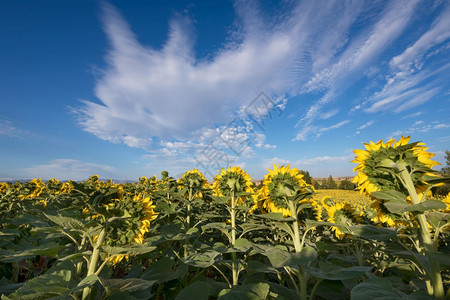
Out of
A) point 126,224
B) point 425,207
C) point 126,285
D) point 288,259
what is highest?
point 425,207

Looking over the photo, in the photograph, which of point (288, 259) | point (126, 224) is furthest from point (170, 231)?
point (288, 259)

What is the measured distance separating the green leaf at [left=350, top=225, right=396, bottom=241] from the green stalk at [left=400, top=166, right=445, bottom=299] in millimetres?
228

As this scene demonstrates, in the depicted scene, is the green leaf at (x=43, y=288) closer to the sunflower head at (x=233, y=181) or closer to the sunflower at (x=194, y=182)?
the sunflower head at (x=233, y=181)

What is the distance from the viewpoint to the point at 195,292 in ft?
6.11

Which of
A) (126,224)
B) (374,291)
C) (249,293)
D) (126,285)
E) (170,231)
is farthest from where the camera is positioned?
(170,231)

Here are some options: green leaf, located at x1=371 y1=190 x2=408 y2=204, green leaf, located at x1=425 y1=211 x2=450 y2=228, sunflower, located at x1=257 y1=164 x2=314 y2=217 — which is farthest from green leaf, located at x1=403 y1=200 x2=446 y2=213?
sunflower, located at x1=257 y1=164 x2=314 y2=217

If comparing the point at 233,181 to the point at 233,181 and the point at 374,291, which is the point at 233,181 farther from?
the point at 374,291

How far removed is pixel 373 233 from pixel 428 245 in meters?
0.41

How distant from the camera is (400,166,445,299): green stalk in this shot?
1.49 meters

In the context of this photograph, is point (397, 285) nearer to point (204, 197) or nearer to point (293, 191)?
point (293, 191)

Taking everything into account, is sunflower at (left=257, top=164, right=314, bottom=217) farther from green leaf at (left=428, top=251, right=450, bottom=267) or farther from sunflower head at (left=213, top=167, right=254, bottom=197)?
green leaf at (left=428, top=251, right=450, bottom=267)

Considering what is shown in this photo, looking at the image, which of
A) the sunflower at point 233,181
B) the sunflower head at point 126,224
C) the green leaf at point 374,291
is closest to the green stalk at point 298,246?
the green leaf at point 374,291

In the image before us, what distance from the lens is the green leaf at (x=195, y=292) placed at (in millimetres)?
1832

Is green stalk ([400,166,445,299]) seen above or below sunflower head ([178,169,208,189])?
below
